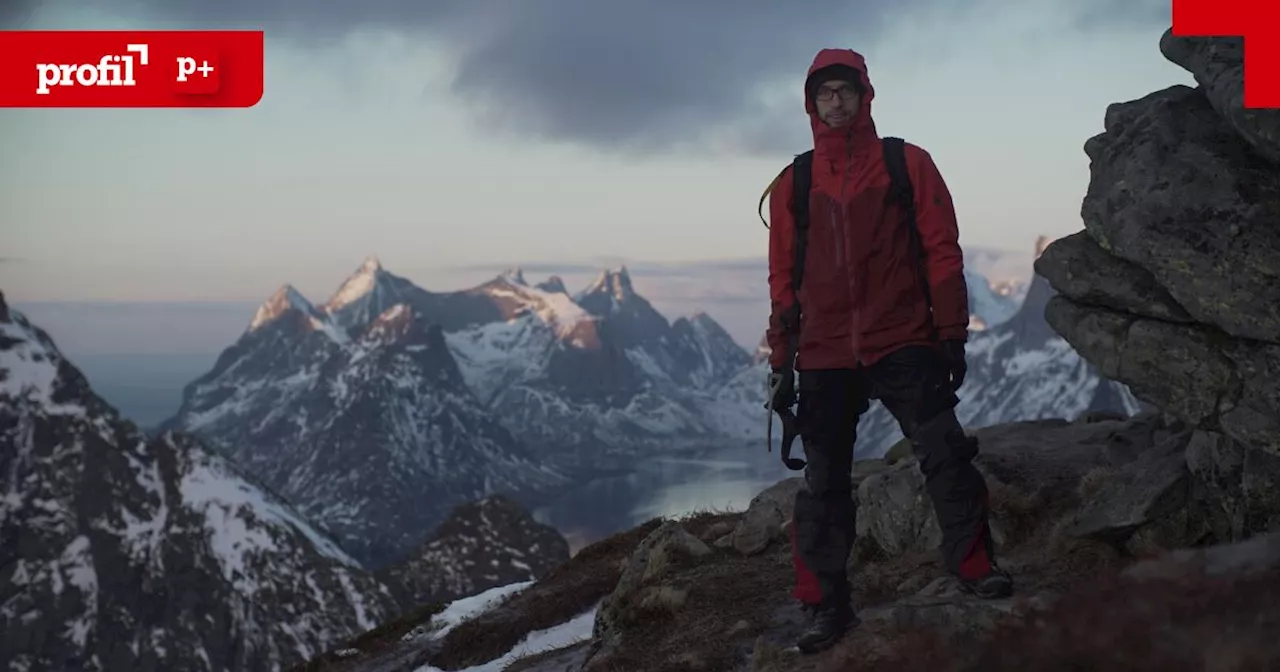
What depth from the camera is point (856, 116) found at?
360 inches

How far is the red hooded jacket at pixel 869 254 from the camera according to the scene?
8.96 meters

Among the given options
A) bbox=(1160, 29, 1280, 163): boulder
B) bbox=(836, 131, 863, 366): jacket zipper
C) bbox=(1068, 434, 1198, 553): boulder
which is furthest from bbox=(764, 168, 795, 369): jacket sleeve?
bbox=(1068, 434, 1198, 553): boulder

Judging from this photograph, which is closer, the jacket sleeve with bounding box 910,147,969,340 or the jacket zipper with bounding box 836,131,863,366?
the jacket sleeve with bounding box 910,147,969,340

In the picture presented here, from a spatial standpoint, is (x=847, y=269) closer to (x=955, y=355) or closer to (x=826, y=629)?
(x=955, y=355)

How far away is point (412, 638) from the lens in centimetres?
2081

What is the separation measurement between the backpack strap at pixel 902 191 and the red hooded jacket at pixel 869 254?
3 cm

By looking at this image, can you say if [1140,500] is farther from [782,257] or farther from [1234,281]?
[782,257]

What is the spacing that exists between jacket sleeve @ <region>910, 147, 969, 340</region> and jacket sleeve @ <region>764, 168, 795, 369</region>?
117 cm

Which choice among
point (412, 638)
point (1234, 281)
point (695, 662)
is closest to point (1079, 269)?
point (1234, 281)

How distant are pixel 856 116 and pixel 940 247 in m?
1.37

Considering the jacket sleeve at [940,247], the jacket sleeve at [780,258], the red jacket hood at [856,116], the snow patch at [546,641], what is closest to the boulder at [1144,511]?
the jacket sleeve at [940,247]

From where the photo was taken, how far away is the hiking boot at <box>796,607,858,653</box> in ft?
30.0

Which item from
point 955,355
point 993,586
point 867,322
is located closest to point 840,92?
point 867,322

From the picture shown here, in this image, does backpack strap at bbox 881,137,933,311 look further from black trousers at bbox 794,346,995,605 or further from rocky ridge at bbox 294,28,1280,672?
rocky ridge at bbox 294,28,1280,672
